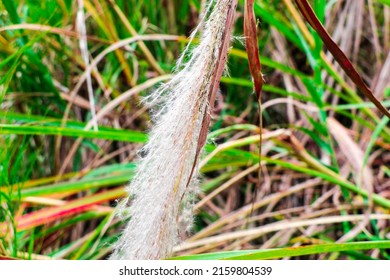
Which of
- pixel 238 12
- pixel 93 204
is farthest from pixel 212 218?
pixel 238 12

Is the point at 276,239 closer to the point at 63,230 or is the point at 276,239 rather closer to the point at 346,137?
the point at 346,137

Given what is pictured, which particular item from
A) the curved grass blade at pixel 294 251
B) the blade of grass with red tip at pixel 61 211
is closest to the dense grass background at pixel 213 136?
the blade of grass with red tip at pixel 61 211

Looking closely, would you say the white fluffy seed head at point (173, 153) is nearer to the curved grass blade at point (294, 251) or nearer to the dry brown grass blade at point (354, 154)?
the curved grass blade at point (294, 251)

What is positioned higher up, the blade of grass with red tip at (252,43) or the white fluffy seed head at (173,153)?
the blade of grass with red tip at (252,43)

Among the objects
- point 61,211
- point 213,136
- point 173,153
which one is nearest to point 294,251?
point 173,153

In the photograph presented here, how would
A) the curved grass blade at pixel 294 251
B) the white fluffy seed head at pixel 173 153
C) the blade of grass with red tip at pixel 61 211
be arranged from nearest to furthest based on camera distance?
the white fluffy seed head at pixel 173 153 < the curved grass blade at pixel 294 251 < the blade of grass with red tip at pixel 61 211

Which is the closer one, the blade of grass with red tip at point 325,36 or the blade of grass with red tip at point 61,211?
the blade of grass with red tip at point 325,36

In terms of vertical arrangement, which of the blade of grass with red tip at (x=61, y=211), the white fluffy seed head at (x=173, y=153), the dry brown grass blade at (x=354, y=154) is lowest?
the blade of grass with red tip at (x=61, y=211)
